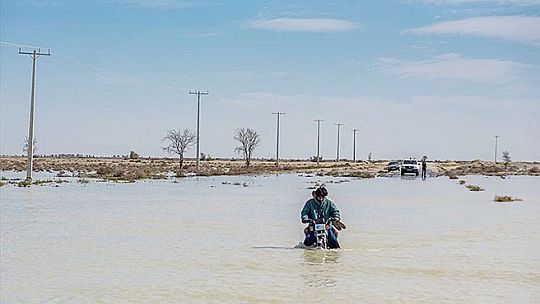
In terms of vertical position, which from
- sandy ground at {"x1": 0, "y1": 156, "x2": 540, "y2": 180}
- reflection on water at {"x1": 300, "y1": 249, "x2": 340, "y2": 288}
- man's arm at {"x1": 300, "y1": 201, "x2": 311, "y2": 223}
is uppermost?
sandy ground at {"x1": 0, "y1": 156, "x2": 540, "y2": 180}

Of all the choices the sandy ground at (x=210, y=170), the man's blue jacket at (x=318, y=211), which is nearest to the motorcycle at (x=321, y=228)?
the man's blue jacket at (x=318, y=211)

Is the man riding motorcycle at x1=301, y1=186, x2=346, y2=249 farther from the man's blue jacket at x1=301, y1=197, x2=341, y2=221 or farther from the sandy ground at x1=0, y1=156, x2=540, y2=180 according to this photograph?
the sandy ground at x1=0, y1=156, x2=540, y2=180

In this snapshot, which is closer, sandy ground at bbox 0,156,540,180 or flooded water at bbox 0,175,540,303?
flooded water at bbox 0,175,540,303

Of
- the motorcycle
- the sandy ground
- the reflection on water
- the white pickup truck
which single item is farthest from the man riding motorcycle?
the white pickup truck

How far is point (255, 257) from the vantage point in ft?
50.5

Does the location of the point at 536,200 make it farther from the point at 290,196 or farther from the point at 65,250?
the point at 65,250

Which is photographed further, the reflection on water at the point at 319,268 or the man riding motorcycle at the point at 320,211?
the man riding motorcycle at the point at 320,211

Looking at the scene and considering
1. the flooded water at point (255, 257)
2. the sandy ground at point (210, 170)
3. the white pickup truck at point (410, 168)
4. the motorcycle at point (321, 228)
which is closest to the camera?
the flooded water at point (255, 257)

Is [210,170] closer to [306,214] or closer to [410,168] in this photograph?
[410,168]

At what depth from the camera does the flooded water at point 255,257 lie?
1170 centimetres

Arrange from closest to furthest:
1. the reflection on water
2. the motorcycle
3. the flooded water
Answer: the flooded water
the reflection on water
the motorcycle

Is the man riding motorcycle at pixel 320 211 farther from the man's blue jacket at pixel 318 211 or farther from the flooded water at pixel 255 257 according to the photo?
the flooded water at pixel 255 257

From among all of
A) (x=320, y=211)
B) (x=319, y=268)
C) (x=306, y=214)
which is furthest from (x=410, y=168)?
(x=319, y=268)

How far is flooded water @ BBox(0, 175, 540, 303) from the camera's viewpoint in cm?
1170
